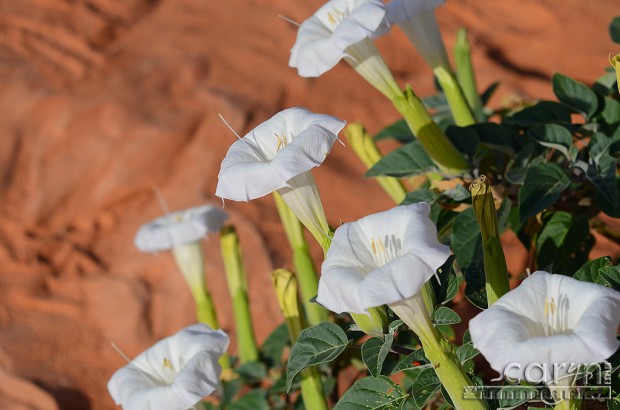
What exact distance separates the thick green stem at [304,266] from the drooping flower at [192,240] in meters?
0.23

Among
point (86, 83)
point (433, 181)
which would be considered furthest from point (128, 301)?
point (433, 181)

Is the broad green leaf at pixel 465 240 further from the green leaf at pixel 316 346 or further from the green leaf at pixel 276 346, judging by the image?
the green leaf at pixel 276 346

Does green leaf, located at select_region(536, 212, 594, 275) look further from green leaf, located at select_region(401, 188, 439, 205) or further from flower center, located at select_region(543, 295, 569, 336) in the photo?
flower center, located at select_region(543, 295, 569, 336)

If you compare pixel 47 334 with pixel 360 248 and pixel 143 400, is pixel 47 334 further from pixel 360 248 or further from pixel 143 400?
pixel 360 248

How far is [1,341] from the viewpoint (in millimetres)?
2188

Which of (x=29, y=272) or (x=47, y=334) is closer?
(x=47, y=334)

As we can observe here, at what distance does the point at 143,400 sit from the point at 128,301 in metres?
1.32

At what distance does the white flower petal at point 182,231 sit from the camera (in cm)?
149

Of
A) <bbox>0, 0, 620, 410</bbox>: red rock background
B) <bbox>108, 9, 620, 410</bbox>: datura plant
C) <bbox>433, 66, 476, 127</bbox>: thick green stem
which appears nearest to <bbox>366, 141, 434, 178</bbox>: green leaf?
<bbox>108, 9, 620, 410</bbox>: datura plant

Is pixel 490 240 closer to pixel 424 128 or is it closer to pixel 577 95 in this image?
pixel 424 128

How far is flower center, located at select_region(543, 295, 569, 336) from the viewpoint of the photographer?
0.75 m

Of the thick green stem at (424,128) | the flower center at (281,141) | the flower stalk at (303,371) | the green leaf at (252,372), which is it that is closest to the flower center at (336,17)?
the thick green stem at (424,128)

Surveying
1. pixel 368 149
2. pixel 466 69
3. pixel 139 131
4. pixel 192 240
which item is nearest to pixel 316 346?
pixel 368 149

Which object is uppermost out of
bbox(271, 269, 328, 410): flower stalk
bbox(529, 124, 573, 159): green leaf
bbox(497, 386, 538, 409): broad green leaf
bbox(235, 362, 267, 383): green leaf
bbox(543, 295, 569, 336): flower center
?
bbox(529, 124, 573, 159): green leaf
